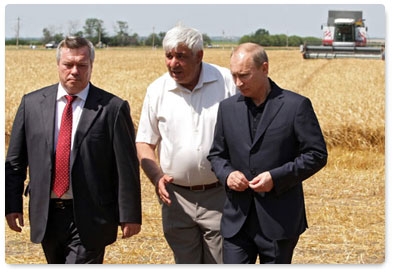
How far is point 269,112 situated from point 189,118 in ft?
1.90

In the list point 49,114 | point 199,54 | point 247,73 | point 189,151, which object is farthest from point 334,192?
point 49,114

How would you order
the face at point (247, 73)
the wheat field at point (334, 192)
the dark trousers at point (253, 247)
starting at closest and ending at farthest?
the face at point (247, 73)
the dark trousers at point (253, 247)
the wheat field at point (334, 192)

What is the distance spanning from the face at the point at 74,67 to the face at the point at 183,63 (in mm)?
438

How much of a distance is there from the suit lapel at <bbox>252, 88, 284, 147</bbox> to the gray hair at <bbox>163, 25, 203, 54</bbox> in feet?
1.65

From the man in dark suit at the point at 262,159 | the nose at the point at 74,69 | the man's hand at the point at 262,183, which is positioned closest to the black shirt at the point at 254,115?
the man in dark suit at the point at 262,159

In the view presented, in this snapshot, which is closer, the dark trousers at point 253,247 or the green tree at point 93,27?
the dark trousers at point 253,247

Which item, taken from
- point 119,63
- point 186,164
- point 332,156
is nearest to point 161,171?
point 186,164

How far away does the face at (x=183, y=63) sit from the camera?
414 cm

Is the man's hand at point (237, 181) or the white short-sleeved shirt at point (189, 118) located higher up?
the white short-sleeved shirt at point (189, 118)

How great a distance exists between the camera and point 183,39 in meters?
4.11

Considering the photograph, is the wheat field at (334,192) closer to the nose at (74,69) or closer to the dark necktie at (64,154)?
the dark necktie at (64,154)

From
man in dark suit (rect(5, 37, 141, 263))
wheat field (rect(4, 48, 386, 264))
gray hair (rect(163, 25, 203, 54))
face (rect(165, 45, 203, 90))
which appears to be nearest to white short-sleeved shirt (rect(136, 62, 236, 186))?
face (rect(165, 45, 203, 90))

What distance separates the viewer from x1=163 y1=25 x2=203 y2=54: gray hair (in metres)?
4.11

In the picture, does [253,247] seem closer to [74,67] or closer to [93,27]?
[74,67]
